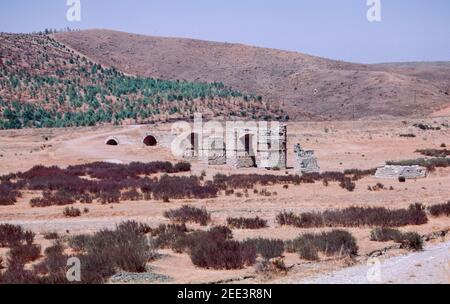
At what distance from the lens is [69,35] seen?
112000 millimetres

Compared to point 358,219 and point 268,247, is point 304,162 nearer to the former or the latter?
point 358,219

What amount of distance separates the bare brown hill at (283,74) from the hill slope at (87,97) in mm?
10691

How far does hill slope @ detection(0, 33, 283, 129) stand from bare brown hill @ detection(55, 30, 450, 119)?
1069 centimetres

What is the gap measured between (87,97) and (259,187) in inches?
1896

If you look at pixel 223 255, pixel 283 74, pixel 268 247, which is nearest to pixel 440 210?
pixel 268 247

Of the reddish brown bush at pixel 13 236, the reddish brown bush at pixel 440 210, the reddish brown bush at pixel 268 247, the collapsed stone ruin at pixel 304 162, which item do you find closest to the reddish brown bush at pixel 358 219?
the reddish brown bush at pixel 440 210

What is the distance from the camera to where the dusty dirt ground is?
510 inches

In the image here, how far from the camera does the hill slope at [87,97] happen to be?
62.8 metres

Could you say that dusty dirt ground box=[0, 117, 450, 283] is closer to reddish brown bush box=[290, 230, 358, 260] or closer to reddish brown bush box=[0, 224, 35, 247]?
reddish brown bush box=[290, 230, 358, 260]

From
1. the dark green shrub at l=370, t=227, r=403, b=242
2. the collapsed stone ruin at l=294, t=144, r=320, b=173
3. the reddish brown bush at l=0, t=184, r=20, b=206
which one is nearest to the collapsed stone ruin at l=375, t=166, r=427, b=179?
the collapsed stone ruin at l=294, t=144, r=320, b=173

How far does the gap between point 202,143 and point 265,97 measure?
2179 inches

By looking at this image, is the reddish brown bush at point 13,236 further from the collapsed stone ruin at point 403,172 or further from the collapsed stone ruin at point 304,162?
the collapsed stone ruin at point 304,162

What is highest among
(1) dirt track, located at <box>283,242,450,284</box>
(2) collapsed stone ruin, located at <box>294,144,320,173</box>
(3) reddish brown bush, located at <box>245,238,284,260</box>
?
(2) collapsed stone ruin, located at <box>294,144,320,173</box>
